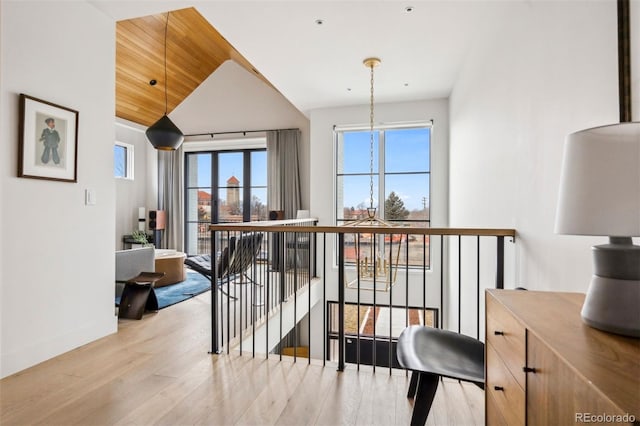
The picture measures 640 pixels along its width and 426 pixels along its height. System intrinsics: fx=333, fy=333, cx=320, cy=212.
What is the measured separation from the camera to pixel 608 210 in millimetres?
698

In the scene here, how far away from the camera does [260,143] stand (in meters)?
6.51

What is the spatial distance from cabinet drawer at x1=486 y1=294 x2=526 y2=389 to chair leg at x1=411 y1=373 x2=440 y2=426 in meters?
0.32

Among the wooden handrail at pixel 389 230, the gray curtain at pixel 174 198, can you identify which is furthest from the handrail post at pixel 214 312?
the gray curtain at pixel 174 198

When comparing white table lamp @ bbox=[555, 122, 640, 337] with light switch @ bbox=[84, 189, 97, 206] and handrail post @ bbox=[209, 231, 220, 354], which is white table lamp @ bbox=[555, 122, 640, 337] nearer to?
handrail post @ bbox=[209, 231, 220, 354]

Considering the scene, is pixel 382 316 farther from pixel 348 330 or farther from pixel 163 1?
pixel 163 1

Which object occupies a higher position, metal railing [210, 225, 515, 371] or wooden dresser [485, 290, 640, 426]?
wooden dresser [485, 290, 640, 426]

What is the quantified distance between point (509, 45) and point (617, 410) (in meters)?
2.33

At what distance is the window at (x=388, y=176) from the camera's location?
5059mm

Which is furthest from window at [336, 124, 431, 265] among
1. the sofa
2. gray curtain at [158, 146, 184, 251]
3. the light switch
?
gray curtain at [158, 146, 184, 251]

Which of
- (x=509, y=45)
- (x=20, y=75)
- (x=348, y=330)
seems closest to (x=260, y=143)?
(x=348, y=330)

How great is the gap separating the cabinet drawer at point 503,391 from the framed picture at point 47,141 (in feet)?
9.32

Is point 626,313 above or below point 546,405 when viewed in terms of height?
above

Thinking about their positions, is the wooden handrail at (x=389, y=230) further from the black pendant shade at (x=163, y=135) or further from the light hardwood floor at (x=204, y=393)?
the black pendant shade at (x=163, y=135)

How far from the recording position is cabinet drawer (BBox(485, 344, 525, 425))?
3.06 ft
